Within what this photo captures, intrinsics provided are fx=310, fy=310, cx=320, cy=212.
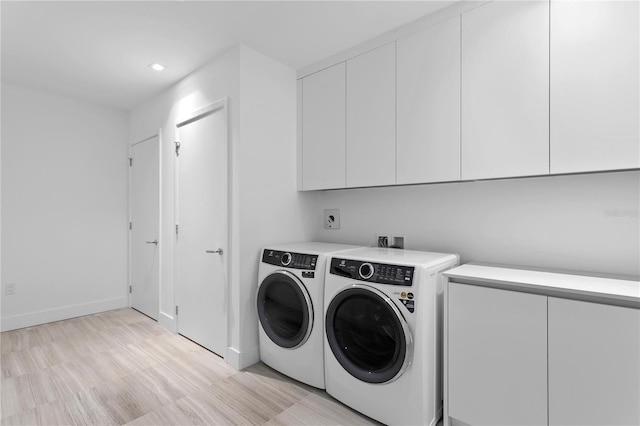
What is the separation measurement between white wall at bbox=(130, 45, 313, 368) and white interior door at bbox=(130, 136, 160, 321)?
89cm

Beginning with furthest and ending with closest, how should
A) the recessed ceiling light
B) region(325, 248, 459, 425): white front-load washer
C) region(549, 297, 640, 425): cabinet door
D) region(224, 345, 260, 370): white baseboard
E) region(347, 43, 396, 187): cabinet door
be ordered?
1. the recessed ceiling light
2. region(224, 345, 260, 370): white baseboard
3. region(347, 43, 396, 187): cabinet door
4. region(325, 248, 459, 425): white front-load washer
5. region(549, 297, 640, 425): cabinet door

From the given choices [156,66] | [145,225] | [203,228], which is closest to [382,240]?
[203,228]

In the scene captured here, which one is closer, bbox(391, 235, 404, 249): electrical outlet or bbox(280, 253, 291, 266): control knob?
bbox(280, 253, 291, 266): control knob

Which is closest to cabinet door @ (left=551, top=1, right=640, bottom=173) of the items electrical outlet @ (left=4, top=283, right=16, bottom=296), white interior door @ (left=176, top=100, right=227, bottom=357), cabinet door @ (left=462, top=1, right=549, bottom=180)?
cabinet door @ (left=462, top=1, right=549, bottom=180)

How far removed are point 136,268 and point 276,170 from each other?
7.87ft

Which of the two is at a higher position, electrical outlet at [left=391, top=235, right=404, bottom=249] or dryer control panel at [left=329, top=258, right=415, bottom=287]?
electrical outlet at [left=391, top=235, right=404, bottom=249]

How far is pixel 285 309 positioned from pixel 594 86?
84.8 inches

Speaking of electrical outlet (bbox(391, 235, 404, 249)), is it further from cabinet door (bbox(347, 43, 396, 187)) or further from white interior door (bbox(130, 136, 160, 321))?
white interior door (bbox(130, 136, 160, 321))

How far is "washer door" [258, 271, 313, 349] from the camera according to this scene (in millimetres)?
2078

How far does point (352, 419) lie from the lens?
5.86 ft

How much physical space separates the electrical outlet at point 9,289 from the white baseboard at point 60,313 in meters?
0.24

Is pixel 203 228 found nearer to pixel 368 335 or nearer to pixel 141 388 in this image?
pixel 141 388

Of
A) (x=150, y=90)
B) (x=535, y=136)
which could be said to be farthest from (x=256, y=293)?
(x=150, y=90)

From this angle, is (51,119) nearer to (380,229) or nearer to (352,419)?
(380,229)
